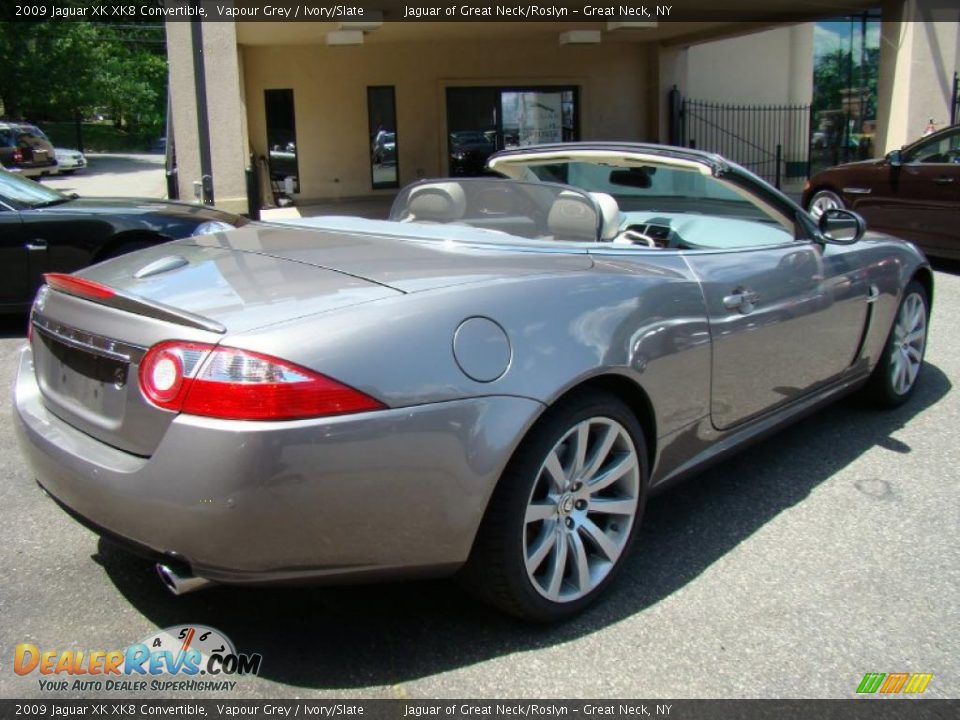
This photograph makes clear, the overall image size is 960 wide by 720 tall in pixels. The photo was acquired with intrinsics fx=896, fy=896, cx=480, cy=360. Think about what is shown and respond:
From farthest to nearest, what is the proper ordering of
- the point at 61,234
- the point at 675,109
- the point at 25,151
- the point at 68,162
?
the point at 68,162
the point at 25,151
the point at 675,109
the point at 61,234

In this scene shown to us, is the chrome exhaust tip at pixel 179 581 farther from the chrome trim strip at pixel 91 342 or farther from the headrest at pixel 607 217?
the headrest at pixel 607 217

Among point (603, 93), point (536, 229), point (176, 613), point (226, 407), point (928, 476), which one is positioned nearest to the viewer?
point (226, 407)

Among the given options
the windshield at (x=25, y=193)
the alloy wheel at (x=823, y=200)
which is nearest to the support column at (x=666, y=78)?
the alloy wheel at (x=823, y=200)

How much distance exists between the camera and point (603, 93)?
17219 mm

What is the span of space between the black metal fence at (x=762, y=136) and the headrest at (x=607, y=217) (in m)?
15.7

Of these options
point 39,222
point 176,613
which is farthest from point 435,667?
point 39,222

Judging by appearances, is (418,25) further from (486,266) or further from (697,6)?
(486,266)

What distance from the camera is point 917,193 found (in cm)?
911

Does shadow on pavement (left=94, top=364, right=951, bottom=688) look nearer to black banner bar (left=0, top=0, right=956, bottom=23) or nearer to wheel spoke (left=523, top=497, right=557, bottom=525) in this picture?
wheel spoke (left=523, top=497, right=557, bottom=525)

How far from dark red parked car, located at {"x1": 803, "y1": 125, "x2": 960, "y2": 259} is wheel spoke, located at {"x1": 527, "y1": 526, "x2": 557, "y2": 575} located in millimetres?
7086

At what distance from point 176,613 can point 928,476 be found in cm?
326

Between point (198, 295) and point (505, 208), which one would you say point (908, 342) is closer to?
point (505, 208)

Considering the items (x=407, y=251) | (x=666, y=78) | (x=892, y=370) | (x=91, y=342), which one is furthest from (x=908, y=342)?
(x=666, y=78)

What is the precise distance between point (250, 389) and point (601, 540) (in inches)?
51.6
